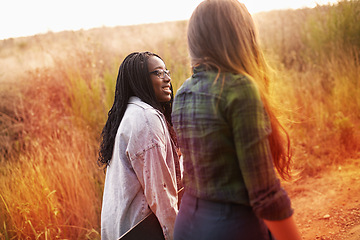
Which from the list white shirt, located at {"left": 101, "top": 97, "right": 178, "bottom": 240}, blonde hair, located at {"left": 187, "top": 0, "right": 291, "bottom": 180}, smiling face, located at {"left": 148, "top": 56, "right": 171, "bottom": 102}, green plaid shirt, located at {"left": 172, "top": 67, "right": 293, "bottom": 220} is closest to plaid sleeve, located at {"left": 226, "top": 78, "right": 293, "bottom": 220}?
green plaid shirt, located at {"left": 172, "top": 67, "right": 293, "bottom": 220}

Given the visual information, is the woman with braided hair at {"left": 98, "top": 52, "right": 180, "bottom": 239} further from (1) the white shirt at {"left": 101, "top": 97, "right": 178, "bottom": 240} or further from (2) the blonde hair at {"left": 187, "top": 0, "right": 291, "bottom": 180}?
(2) the blonde hair at {"left": 187, "top": 0, "right": 291, "bottom": 180}

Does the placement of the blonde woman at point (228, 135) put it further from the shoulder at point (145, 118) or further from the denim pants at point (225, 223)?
the shoulder at point (145, 118)

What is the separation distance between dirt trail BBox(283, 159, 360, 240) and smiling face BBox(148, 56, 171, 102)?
1.94 m

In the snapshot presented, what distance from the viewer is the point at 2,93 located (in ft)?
21.7

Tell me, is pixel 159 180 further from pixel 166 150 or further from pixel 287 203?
pixel 287 203

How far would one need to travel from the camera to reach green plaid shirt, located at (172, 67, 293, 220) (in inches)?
37.3

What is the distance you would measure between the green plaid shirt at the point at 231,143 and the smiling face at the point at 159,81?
3.58 feet

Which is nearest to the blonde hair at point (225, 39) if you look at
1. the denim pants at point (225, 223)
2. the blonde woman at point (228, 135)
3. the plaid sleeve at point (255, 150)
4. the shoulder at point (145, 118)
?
the blonde woman at point (228, 135)

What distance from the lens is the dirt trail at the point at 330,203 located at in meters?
2.82

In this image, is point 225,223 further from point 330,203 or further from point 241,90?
point 330,203

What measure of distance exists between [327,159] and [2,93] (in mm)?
6445

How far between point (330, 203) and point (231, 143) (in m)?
2.78

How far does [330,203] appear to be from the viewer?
10.7ft

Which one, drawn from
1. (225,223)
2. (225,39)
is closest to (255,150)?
(225,223)
